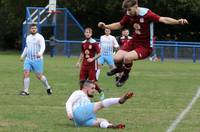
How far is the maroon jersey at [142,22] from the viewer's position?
503 inches

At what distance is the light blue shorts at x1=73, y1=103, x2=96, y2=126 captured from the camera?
11.1 m

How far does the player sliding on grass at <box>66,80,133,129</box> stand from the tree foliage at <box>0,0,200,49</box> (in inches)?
1685

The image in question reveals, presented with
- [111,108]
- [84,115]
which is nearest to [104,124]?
[84,115]

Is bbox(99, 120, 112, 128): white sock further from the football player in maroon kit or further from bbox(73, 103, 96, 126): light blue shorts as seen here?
the football player in maroon kit

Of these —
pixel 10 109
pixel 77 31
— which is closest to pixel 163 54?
pixel 77 31

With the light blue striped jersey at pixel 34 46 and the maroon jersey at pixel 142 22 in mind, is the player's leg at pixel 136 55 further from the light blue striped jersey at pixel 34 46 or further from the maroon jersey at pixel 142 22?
the light blue striped jersey at pixel 34 46

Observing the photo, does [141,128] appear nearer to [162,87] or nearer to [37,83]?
[162,87]

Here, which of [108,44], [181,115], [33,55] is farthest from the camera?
[108,44]

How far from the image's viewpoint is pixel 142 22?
505 inches

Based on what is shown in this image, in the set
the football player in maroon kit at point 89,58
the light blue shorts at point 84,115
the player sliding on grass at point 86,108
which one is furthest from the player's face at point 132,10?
the football player in maroon kit at point 89,58

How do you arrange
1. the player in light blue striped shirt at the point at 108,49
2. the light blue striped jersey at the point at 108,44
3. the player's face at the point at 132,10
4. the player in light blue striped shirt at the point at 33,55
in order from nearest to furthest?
the player's face at the point at 132,10
the player in light blue striped shirt at the point at 33,55
the player in light blue striped shirt at the point at 108,49
the light blue striped jersey at the point at 108,44

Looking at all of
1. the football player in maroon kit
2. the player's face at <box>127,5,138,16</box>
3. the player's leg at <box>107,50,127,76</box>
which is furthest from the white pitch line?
the football player in maroon kit

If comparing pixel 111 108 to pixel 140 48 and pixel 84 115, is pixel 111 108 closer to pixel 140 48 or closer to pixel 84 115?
pixel 140 48

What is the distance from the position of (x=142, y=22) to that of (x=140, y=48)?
57cm
